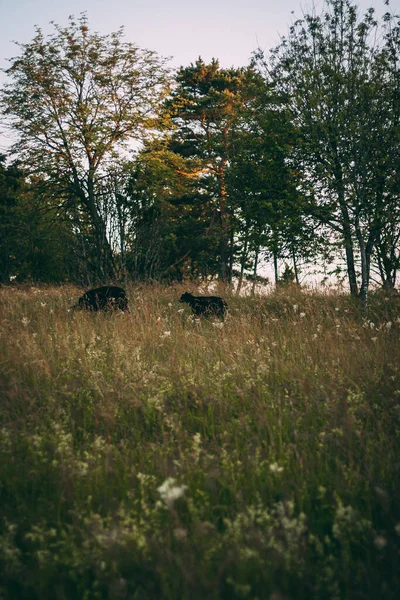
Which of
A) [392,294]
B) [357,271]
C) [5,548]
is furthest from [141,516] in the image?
[357,271]

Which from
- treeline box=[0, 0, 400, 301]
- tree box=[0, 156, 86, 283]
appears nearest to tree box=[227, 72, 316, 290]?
treeline box=[0, 0, 400, 301]

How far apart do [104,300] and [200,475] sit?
6.44m

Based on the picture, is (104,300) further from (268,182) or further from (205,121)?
(205,121)

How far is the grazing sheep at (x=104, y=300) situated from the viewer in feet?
27.6

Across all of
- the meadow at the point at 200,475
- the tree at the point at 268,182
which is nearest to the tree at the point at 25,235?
the tree at the point at 268,182

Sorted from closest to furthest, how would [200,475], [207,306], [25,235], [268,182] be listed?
[200,475] < [207,306] < [268,182] < [25,235]

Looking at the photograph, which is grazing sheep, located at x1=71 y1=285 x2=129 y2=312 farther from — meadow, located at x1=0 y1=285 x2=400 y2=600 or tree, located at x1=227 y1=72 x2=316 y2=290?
tree, located at x1=227 y1=72 x2=316 y2=290

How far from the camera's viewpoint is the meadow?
195 centimetres

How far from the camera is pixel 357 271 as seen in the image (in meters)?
13.2

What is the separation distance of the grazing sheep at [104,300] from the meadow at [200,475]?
316cm

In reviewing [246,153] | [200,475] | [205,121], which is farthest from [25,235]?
[200,475]

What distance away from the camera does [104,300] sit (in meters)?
8.62

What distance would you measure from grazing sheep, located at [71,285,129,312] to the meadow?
316cm

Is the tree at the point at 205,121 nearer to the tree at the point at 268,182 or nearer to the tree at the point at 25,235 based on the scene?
the tree at the point at 25,235
